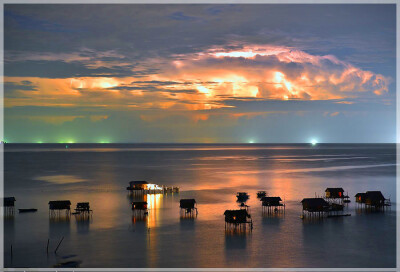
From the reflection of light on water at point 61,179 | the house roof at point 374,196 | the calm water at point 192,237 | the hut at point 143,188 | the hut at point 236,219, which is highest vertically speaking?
the reflection of light on water at point 61,179

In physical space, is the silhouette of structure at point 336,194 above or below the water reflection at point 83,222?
above

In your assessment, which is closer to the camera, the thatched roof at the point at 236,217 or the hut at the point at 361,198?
the thatched roof at the point at 236,217

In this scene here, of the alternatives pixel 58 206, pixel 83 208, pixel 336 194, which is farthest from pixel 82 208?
pixel 336 194

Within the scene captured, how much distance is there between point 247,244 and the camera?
125ft

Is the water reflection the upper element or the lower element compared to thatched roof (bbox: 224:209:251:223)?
lower

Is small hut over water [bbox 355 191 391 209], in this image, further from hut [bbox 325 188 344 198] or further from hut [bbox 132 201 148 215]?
hut [bbox 132 201 148 215]

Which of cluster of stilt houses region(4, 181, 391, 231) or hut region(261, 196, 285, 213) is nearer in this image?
cluster of stilt houses region(4, 181, 391, 231)

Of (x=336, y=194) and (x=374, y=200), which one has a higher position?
(x=336, y=194)

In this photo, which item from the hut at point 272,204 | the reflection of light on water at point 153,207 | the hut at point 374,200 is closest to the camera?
the reflection of light on water at point 153,207

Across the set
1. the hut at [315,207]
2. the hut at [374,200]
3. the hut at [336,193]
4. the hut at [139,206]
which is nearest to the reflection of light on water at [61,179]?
the hut at [139,206]

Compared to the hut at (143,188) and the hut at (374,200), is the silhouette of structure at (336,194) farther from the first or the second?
the hut at (143,188)

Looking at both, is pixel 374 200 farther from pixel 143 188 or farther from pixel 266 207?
pixel 143 188

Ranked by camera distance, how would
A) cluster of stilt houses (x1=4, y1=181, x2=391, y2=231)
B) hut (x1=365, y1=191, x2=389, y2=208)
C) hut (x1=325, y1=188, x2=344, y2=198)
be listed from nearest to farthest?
1. cluster of stilt houses (x1=4, y1=181, x2=391, y2=231)
2. hut (x1=365, y1=191, x2=389, y2=208)
3. hut (x1=325, y1=188, x2=344, y2=198)

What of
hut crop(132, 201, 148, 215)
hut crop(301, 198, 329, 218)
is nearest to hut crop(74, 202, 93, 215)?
hut crop(132, 201, 148, 215)
